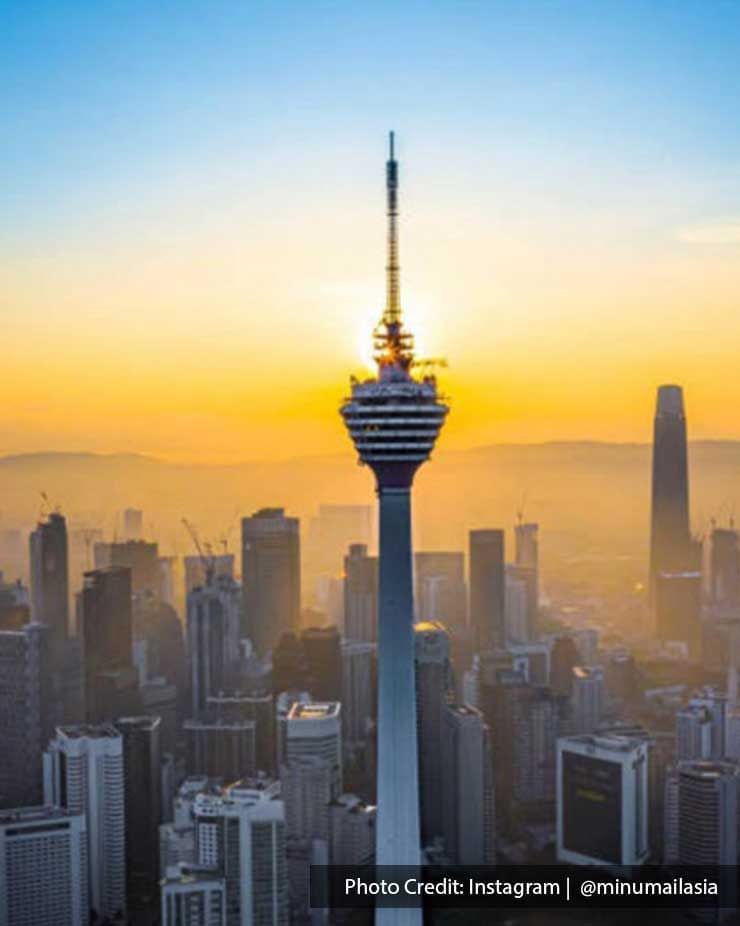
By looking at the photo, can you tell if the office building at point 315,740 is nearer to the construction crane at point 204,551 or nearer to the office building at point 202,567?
the office building at point 202,567

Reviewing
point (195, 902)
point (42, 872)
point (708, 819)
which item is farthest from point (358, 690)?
point (195, 902)

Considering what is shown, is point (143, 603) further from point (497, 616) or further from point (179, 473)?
point (497, 616)

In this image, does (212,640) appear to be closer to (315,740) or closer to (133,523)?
(133,523)

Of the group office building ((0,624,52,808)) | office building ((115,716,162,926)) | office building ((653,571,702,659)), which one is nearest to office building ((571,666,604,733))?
office building ((115,716,162,926))

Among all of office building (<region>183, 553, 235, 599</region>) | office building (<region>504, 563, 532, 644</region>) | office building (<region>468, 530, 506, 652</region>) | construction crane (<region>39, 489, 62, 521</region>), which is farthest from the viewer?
office building (<region>504, 563, 532, 644</region>)

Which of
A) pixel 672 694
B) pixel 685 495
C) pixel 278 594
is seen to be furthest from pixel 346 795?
pixel 685 495

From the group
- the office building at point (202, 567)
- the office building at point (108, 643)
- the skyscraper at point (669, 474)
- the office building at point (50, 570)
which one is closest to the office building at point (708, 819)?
the office building at point (108, 643)

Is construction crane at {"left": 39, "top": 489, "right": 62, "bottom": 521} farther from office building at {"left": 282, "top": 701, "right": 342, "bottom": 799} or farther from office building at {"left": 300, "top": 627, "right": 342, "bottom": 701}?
office building at {"left": 282, "top": 701, "right": 342, "bottom": 799}
